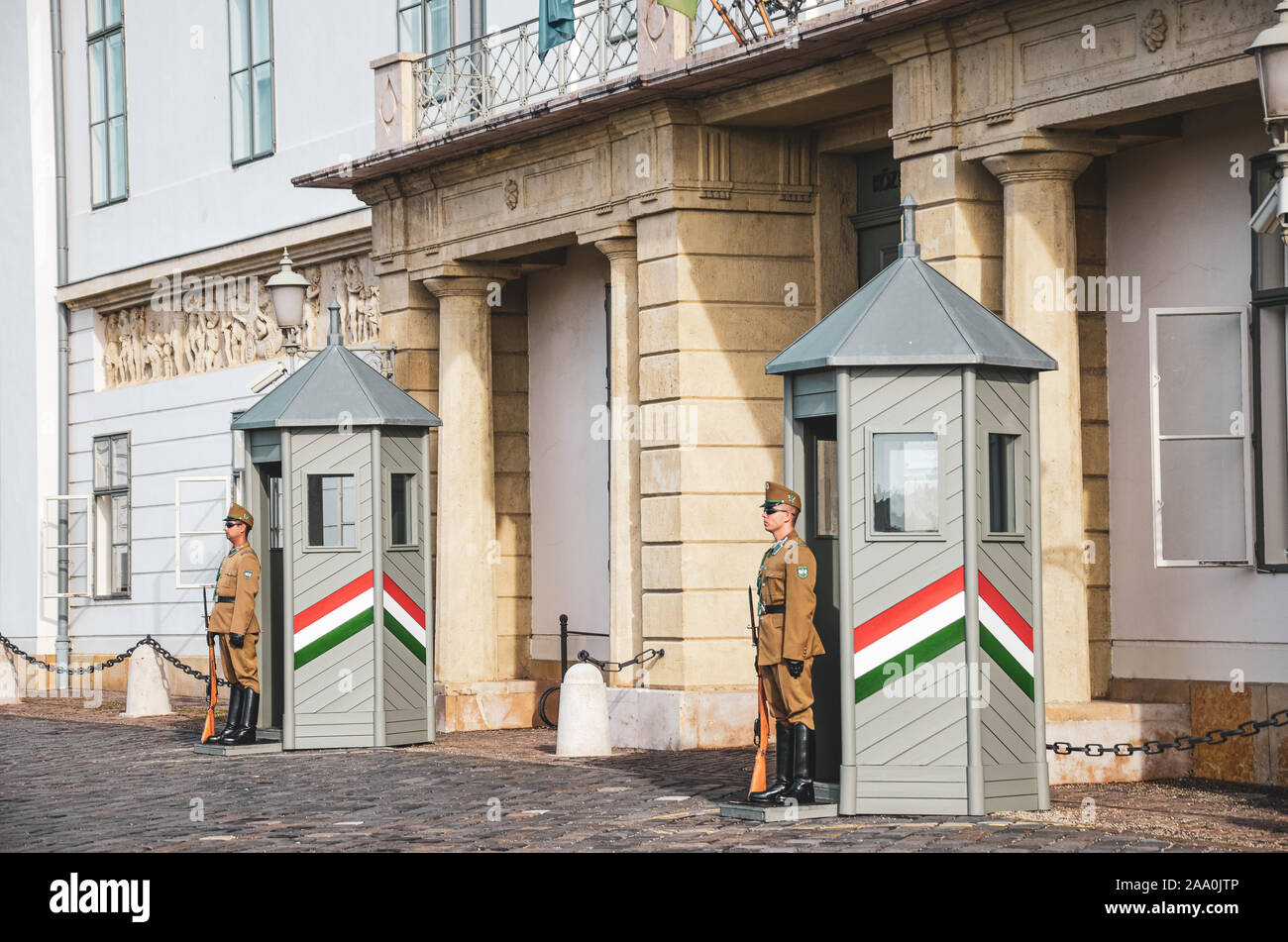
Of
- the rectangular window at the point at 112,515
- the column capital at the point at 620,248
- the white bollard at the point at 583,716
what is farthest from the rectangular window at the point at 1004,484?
the rectangular window at the point at 112,515

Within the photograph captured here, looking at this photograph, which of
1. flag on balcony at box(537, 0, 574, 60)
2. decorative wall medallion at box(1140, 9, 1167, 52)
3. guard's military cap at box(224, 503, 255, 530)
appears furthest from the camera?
flag on balcony at box(537, 0, 574, 60)

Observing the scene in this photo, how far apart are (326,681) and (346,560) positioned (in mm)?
994

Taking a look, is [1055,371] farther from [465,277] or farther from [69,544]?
[69,544]

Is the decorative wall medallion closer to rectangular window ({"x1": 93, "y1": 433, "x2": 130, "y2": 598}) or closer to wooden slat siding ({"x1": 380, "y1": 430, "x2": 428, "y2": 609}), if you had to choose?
wooden slat siding ({"x1": 380, "y1": 430, "x2": 428, "y2": 609})

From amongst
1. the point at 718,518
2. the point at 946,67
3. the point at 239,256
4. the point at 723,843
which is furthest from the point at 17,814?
the point at 239,256

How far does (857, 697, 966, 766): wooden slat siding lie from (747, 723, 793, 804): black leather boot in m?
0.44

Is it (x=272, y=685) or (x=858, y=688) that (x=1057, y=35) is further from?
(x=272, y=685)

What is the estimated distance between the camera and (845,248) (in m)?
18.5

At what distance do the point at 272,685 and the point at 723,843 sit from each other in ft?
27.5

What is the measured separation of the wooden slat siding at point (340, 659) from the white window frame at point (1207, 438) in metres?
6.49

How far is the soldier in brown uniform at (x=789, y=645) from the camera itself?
40.4 ft

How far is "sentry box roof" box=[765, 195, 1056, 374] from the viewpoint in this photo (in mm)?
12281

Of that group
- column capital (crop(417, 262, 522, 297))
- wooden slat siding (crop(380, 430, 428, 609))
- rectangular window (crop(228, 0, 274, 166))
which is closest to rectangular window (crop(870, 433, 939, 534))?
wooden slat siding (crop(380, 430, 428, 609))

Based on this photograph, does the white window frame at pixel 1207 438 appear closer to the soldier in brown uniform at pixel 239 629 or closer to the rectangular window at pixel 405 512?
the rectangular window at pixel 405 512
